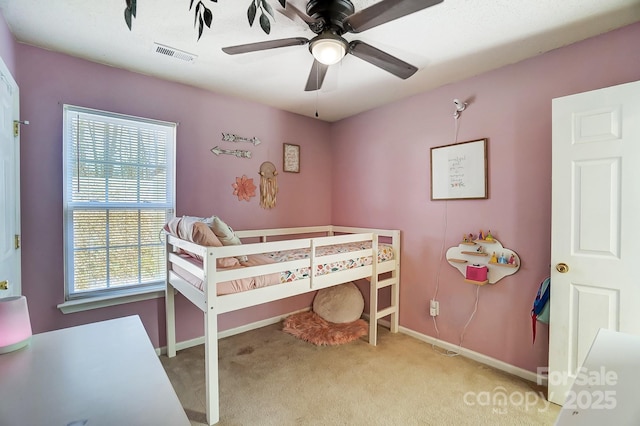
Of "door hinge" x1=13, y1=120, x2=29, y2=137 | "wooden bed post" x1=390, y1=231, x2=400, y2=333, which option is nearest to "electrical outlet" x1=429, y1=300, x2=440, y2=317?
"wooden bed post" x1=390, y1=231, x2=400, y2=333

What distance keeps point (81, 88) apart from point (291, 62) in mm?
1539

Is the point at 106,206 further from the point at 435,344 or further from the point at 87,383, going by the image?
the point at 435,344

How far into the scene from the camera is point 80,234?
2176 mm

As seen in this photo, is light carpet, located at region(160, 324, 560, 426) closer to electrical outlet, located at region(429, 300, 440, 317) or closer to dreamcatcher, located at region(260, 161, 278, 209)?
electrical outlet, located at region(429, 300, 440, 317)

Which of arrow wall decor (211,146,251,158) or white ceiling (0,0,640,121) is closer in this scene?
white ceiling (0,0,640,121)

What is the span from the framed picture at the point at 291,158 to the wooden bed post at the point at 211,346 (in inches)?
68.1

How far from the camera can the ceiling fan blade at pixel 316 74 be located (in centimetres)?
186

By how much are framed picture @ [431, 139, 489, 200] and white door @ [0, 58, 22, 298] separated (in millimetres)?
2921

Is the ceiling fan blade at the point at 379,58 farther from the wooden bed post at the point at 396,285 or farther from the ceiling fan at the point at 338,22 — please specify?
the wooden bed post at the point at 396,285

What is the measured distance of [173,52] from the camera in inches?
80.5

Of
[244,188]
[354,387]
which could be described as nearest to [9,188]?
[244,188]

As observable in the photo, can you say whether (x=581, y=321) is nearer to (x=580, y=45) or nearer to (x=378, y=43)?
(x=580, y=45)

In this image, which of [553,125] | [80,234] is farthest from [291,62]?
[80,234]

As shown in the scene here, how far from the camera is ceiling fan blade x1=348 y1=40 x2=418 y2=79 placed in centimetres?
161
